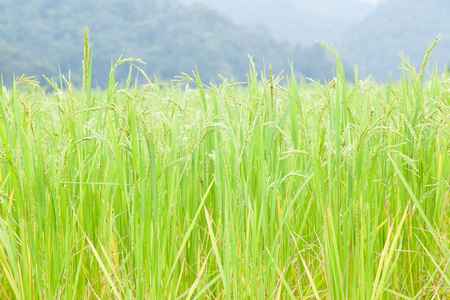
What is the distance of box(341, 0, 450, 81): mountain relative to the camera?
104312 millimetres

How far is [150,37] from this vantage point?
8650cm

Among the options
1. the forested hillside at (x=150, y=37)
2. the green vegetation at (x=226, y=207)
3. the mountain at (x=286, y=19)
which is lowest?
the green vegetation at (x=226, y=207)

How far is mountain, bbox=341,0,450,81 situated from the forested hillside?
2662 centimetres

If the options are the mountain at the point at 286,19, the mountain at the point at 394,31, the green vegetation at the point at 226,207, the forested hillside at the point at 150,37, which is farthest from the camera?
the mountain at the point at 286,19

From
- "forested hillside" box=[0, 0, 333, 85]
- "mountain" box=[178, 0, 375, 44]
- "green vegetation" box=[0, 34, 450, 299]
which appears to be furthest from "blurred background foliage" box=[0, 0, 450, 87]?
"green vegetation" box=[0, 34, 450, 299]

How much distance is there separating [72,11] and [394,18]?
274 ft

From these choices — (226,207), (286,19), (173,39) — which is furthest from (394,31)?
(226,207)

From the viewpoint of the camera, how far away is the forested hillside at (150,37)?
247 ft

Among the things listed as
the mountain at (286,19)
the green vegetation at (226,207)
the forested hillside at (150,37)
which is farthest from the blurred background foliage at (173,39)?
the green vegetation at (226,207)

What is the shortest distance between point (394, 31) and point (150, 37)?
65.6 metres

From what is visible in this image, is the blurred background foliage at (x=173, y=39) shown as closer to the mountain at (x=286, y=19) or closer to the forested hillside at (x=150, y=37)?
the forested hillside at (x=150, y=37)

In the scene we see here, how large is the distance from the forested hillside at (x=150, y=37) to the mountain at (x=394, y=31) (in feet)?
87.3

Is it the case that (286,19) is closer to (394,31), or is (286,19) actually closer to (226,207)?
(394,31)

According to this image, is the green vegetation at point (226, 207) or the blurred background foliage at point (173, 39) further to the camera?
the blurred background foliage at point (173, 39)
